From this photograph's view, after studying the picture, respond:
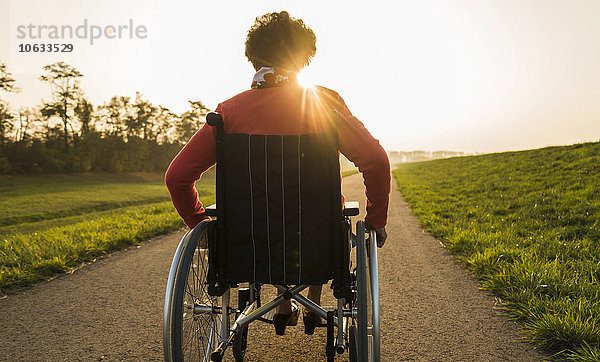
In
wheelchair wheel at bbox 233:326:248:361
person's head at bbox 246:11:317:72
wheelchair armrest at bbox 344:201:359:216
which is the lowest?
wheelchair wheel at bbox 233:326:248:361

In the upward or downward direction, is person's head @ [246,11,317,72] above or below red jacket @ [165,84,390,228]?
above

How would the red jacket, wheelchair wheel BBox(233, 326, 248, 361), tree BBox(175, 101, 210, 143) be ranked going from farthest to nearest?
1. tree BBox(175, 101, 210, 143)
2. wheelchair wheel BBox(233, 326, 248, 361)
3. the red jacket

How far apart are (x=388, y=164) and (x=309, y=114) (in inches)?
17.2

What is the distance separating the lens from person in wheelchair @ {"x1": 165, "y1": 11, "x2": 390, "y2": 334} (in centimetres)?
187

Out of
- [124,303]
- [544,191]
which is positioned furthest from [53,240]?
[544,191]

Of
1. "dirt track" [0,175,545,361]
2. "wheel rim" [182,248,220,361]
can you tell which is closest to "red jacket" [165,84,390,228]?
"wheel rim" [182,248,220,361]

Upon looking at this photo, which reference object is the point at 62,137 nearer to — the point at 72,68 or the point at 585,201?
the point at 72,68

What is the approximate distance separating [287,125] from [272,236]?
534 millimetres

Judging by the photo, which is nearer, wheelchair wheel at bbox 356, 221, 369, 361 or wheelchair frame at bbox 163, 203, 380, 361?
wheelchair frame at bbox 163, 203, 380, 361

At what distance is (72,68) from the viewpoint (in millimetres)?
42406

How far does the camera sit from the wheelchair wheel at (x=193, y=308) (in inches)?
69.4

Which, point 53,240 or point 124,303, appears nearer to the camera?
point 124,303

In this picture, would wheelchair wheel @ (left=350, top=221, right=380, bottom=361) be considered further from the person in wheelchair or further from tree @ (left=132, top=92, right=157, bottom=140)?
tree @ (left=132, top=92, right=157, bottom=140)

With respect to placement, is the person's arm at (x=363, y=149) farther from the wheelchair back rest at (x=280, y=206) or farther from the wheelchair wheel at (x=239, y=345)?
the wheelchair wheel at (x=239, y=345)
